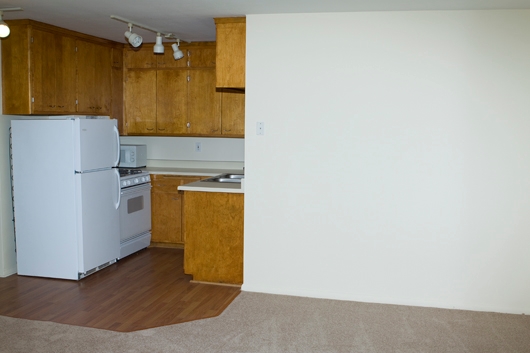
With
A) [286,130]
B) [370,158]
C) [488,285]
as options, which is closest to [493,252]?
[488,285]

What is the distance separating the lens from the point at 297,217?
430cm

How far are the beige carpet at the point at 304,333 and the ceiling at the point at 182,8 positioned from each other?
2332 millimetres

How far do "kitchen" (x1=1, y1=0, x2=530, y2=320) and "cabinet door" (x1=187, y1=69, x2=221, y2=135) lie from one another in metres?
1.66

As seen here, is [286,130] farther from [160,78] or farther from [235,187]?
[160,78]

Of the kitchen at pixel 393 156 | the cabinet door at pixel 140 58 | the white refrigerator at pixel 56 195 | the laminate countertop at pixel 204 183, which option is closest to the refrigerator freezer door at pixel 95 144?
the white refrigerator at pixel 56 195

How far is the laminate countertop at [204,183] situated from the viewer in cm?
446

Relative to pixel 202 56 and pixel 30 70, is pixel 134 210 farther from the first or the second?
pixel 202 56

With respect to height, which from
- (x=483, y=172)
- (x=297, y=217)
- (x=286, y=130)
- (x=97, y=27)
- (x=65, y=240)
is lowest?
(x=65, y=240)

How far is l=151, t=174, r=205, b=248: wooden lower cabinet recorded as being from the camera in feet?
19.3

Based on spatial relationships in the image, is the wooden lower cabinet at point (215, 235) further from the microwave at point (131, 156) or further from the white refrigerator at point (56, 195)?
the microwave at point (131, 156)

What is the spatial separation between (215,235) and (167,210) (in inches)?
61.5

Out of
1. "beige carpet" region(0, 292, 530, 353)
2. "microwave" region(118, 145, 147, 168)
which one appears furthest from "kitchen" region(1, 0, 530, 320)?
"microwave" region(118, 145, 147, 168)

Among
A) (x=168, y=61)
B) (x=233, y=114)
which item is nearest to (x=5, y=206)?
(x=168, y=61)

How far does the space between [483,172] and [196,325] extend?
2494 mm
